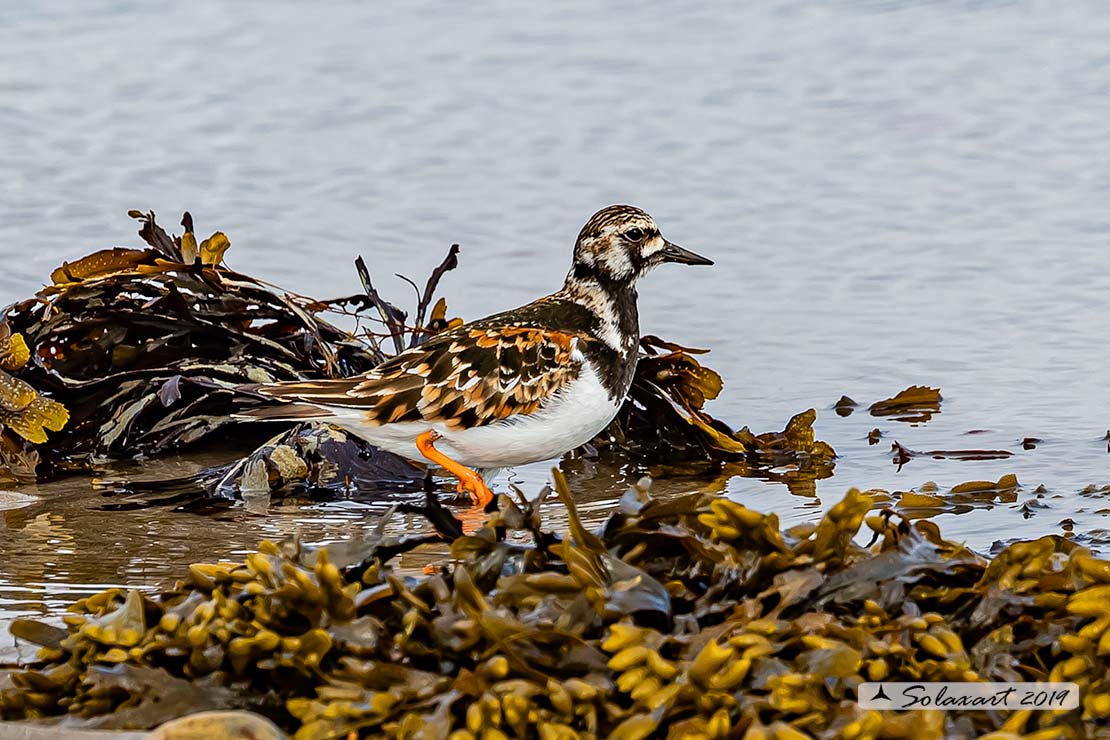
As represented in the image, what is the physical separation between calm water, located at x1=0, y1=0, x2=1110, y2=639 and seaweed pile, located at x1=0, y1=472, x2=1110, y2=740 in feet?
4.49

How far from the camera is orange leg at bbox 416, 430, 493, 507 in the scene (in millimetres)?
4504

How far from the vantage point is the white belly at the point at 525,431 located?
4.45 meters

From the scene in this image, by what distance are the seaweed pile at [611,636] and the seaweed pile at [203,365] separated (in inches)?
85.3

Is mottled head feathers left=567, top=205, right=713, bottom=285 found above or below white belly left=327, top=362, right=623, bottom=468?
above

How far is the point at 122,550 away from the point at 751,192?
4.60 m

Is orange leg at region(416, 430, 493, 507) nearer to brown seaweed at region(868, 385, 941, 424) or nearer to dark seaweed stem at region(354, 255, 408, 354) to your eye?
dark seaweed stem at region(354, 255, 408, 354)

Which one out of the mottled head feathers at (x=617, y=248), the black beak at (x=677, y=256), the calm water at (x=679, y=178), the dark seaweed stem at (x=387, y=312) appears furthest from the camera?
the calm water at (x=679, y=178)

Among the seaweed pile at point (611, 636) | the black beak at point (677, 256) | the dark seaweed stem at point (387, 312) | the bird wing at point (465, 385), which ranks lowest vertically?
the seaweed pile at point (611, 636)

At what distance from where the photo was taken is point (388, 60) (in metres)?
9.66

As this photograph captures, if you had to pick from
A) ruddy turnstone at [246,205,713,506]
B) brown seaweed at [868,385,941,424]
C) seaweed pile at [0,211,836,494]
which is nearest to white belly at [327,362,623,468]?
ruddy turnstone at [246,205,713,506]

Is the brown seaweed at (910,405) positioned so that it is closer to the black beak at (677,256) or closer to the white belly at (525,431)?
the black beak at (677,256)

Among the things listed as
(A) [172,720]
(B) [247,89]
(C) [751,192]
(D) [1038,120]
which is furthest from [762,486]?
(B) [247,89]

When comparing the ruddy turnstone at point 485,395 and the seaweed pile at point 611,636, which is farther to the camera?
the ruddy turnstone at point 485,395

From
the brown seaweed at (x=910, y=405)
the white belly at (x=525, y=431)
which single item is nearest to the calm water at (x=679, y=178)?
the brown seaweed at (x=910, y=405)
